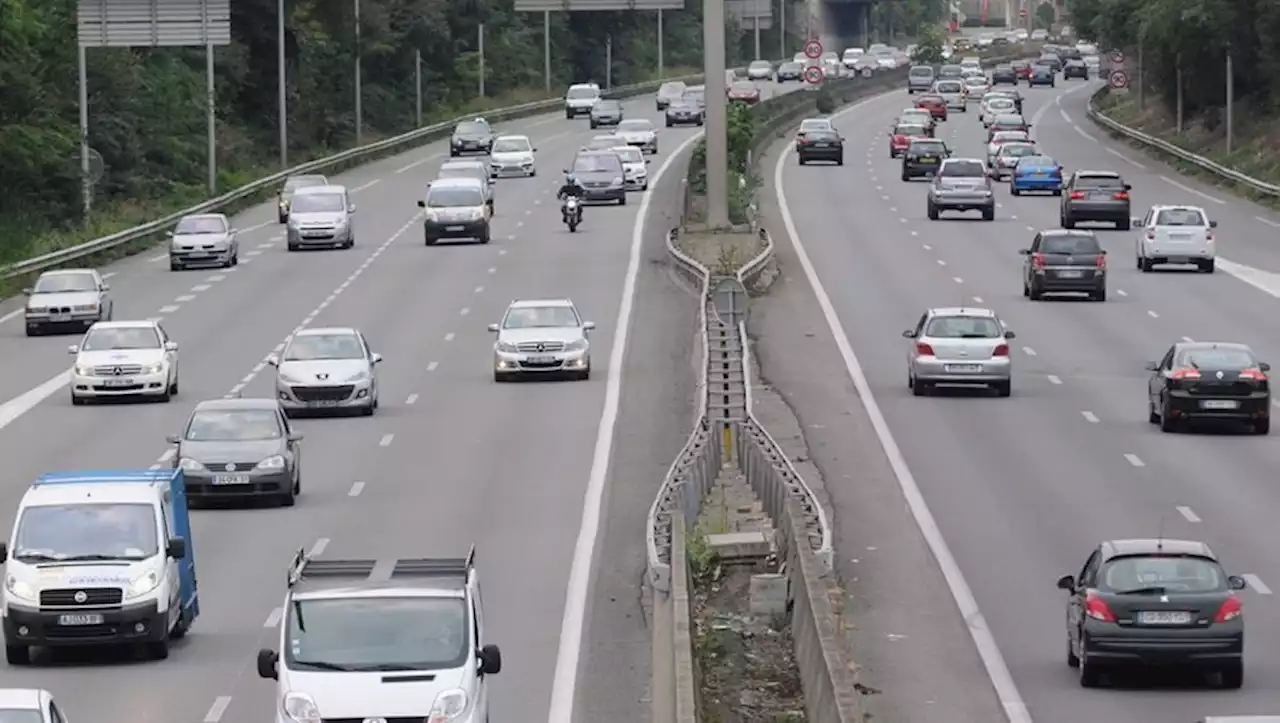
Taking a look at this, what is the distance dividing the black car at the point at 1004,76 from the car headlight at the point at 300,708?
477 ft

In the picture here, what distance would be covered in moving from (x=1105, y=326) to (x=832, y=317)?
17.1ft

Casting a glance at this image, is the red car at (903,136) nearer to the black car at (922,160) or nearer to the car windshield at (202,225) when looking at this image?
the black car at (922,160)

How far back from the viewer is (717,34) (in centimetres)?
5997

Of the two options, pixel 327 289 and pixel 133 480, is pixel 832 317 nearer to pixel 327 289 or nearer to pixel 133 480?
pixel 327 289

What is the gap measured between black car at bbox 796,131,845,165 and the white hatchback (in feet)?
113

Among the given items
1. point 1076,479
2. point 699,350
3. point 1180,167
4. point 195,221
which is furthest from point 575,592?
point 1180,167

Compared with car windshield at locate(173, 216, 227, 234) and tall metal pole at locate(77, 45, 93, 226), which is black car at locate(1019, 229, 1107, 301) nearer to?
car windshield at locate(173, 216, 227, 234)

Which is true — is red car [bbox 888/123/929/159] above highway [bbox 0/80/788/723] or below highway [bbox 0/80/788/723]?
above

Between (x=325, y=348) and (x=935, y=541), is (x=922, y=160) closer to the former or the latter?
(x=325, y=348)

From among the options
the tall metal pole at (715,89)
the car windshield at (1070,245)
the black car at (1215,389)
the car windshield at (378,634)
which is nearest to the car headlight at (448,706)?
the car windshield at (378,634)

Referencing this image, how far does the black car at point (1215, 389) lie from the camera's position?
124ft

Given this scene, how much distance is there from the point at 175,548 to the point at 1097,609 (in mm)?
7840

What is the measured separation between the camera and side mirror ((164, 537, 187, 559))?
76.4 ft

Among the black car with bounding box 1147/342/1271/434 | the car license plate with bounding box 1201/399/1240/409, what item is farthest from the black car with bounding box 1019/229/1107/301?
the car license plate with bounding box 1201/399/1240/409
